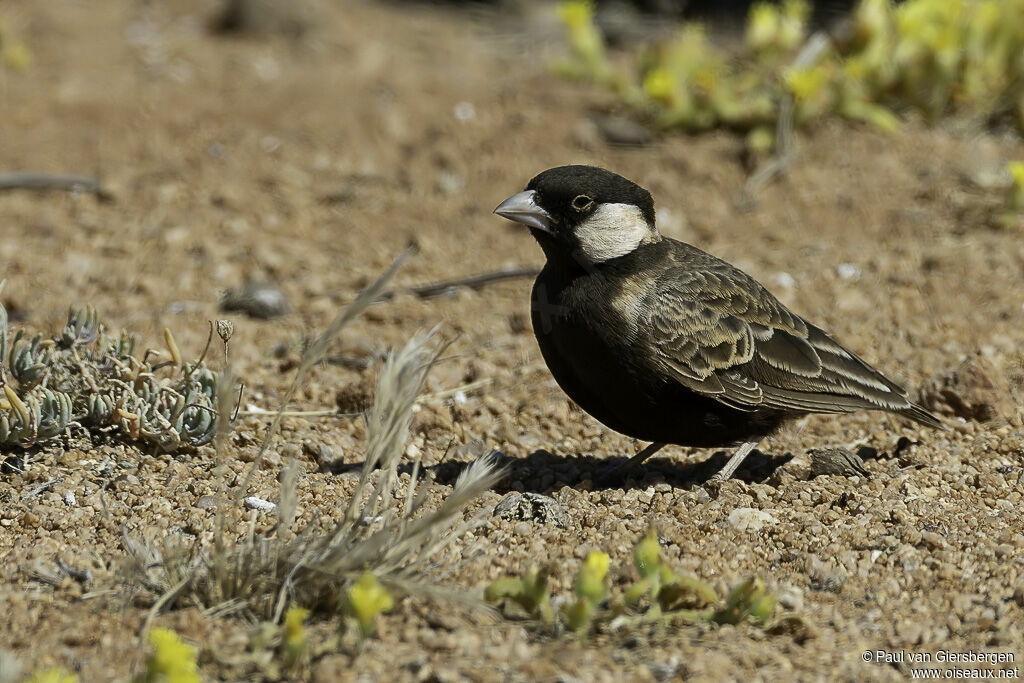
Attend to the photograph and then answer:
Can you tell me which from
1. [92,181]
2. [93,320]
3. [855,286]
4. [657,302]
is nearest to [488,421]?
[657,302]

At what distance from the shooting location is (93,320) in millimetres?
4359

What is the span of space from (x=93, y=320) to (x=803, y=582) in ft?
8.92

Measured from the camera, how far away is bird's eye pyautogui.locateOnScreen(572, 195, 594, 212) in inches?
167

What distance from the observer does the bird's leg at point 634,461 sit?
14.7 ft

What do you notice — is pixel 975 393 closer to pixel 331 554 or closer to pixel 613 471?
pixel 613 471

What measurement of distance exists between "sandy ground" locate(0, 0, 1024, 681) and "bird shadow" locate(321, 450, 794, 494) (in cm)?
2

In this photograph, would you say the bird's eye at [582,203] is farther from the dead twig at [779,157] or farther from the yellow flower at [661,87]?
the yellow flower at [661,87]

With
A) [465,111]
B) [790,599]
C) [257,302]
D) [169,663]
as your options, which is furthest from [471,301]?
[169,663]

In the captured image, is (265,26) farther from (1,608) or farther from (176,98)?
(1,608)

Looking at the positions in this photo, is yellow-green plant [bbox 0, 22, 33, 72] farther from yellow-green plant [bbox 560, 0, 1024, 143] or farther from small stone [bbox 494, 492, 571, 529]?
small stone [bbox 494, 492, 571, 529]

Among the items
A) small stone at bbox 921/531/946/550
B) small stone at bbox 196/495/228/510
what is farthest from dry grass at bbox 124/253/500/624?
small stone at bbox 921/531/946/550

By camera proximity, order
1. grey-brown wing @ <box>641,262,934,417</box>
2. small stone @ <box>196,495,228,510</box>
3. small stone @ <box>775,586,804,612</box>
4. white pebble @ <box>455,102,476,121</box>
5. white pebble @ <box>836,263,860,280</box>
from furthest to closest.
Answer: white pebble @ <box>455,102,476,121</box>, white pebble @ <box>836,263,860,280</box>, grey-brown wing @ <box>641,262,934,417</box>, small stone @ <box>196,495,228,510</box>, small stone @ <box>775,586,804,612</box>

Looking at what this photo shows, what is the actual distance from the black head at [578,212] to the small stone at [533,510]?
0.92 metres

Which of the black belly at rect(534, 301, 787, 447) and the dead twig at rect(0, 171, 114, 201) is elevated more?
the black belly at rect(534, 301, 787, 447)
